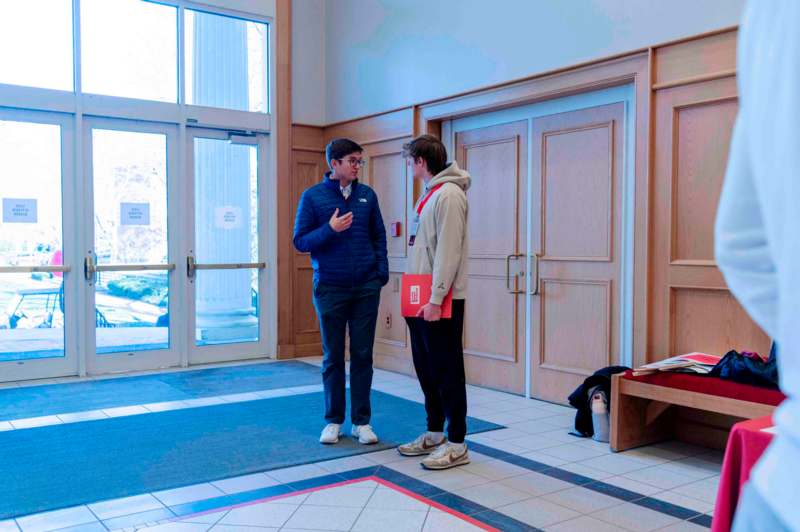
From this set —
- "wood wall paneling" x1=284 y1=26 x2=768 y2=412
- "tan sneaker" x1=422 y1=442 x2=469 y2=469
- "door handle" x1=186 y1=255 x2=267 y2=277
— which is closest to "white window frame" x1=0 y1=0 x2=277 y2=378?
"door handle" x1=186 y1=255 x2=267 y2=277

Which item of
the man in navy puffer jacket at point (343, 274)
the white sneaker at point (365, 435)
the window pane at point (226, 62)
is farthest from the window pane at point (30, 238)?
the white sneaker at point (365, 435)

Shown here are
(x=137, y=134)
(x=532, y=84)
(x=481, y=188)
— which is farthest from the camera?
(x=137, y=134)

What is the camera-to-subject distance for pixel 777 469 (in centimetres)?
66

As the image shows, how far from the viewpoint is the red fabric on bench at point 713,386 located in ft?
10.6

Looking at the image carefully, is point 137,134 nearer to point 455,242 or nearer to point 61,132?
point 61,132

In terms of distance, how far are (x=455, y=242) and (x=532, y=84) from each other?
2.05 m

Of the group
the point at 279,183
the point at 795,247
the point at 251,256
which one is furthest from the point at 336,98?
the point at 795,247

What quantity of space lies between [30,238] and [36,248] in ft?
0.28

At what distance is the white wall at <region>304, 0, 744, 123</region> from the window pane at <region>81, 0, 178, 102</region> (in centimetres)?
118

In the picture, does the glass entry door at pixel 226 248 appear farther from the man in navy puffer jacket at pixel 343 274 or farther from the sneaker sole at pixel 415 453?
the sneaker sole at pixel 415 453

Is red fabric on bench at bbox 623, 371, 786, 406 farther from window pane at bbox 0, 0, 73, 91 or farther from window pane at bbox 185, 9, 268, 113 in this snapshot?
window pane at bbox 0, 0, 73, 91

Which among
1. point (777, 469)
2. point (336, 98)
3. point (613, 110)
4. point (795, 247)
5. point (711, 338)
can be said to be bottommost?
point (711, 338)

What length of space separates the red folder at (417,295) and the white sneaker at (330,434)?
851 mm

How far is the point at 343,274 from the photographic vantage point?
12.3ft
